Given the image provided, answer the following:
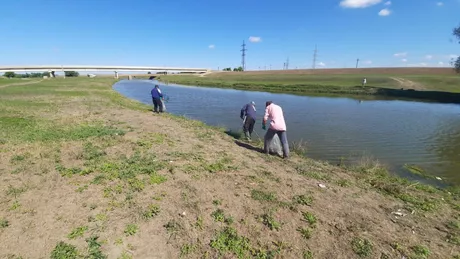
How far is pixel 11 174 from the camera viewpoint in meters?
6.53

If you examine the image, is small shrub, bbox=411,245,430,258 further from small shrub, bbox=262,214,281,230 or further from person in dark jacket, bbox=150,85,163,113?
person in dark jacket, bbox=150,85,163,113

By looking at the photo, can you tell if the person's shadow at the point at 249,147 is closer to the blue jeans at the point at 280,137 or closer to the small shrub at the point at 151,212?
the blue jeans at the point at 280,137

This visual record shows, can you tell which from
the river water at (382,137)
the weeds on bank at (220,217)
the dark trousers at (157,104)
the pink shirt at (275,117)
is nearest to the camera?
the weeds on bank at (220,217)

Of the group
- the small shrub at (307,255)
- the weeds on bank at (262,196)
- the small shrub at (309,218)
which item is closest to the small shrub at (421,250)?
the small shrub at (309,218)

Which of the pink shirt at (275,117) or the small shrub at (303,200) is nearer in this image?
the small shrub at (303,200)

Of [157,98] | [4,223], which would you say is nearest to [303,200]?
[4,223]

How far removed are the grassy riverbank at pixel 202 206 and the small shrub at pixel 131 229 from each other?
17 millimetres

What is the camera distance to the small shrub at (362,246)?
4462mm

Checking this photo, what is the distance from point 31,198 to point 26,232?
1.31 metres

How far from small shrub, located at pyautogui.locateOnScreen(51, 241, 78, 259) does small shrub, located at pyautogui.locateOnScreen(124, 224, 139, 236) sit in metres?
0.81

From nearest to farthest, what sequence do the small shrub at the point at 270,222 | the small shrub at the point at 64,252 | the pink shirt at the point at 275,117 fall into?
the small shrub at the point at 64,252 → the small shrub at the point at 270,222 → the pink shirt at the point at 275,117

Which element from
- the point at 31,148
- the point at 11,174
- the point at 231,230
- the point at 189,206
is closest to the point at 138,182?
the point at 189,206

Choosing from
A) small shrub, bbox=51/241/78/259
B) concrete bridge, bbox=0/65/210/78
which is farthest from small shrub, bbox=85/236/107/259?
concrete bridge, bbox=0/65/210/78

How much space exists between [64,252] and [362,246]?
198 inches
